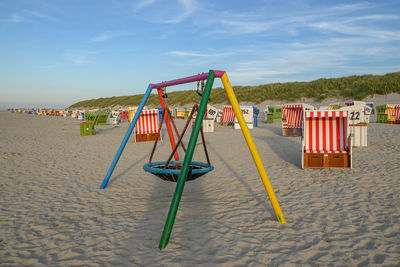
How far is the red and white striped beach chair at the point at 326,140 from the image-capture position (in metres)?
7.22

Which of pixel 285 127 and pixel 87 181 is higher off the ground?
pixel 285 127

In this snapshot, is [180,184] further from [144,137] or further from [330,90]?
[330,90]

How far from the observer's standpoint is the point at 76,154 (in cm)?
994

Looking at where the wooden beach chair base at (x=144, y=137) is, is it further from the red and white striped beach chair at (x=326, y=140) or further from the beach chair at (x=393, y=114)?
the beach chair at (x=393, y=114)

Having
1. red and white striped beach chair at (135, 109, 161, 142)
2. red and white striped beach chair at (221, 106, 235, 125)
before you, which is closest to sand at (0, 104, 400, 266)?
red and white striped beach chair at (135, 109, 161, 142)

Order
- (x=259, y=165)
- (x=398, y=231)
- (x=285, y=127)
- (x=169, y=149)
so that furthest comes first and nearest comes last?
(x=285, y=127) → (x=169, y=149) → (x=259, y=165) → (x=398, y=231)

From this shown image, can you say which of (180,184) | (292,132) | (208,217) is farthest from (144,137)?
(180,184)

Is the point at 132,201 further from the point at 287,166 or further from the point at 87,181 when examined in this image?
the point at 287,166

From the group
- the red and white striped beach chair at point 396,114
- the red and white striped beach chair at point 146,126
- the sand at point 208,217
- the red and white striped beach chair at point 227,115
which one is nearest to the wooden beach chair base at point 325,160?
the sand at point 208,217

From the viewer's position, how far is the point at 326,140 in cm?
773

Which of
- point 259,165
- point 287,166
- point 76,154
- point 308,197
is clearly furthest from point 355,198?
point 76,154

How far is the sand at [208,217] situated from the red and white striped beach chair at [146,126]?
5126 mm

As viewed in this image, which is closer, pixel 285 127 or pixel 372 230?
pixel 372 230

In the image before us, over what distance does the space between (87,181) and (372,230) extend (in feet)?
17.5
